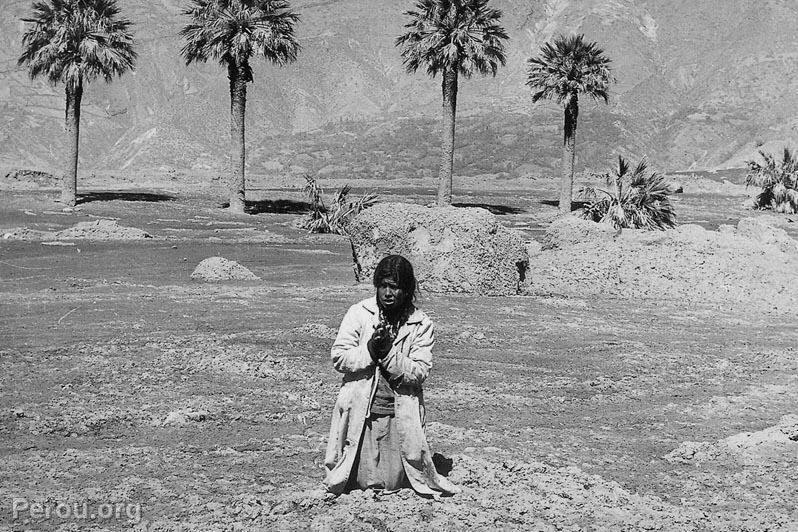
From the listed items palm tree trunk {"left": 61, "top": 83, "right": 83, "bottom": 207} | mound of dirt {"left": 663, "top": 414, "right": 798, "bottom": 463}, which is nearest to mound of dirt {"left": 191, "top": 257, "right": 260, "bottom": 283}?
mound of dirt {"left": 663, "top": 414, "right": 798, "bottom": 463}

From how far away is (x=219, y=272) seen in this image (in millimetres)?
16016

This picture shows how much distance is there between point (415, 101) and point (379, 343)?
386 feet

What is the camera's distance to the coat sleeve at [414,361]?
5.28 meters

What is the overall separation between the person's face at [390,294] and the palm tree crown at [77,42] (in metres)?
27.6

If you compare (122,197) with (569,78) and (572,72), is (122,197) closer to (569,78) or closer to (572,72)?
(569,78)

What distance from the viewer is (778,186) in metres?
39.9

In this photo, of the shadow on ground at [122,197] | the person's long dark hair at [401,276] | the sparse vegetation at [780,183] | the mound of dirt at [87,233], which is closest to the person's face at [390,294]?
the person's long dark hair at [401,276]

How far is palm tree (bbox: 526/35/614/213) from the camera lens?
3400cm

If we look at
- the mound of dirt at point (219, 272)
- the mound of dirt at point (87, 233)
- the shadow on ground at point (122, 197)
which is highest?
the shadow on ground at point (122, 197)

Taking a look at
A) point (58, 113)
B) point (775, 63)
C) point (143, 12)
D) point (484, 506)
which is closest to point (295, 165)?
point (775, 63)

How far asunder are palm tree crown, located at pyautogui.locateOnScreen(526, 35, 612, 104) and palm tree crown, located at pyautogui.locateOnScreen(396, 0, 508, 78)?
2.88 metres

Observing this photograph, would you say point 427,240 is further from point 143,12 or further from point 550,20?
point 143,12

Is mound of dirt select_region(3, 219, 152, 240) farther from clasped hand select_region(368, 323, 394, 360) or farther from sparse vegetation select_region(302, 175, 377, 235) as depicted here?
clasped hand select_region(368, 323, 394, 360)

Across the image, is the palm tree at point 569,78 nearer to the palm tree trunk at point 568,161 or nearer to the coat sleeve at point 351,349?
the palm tree trunk at point 568,161
